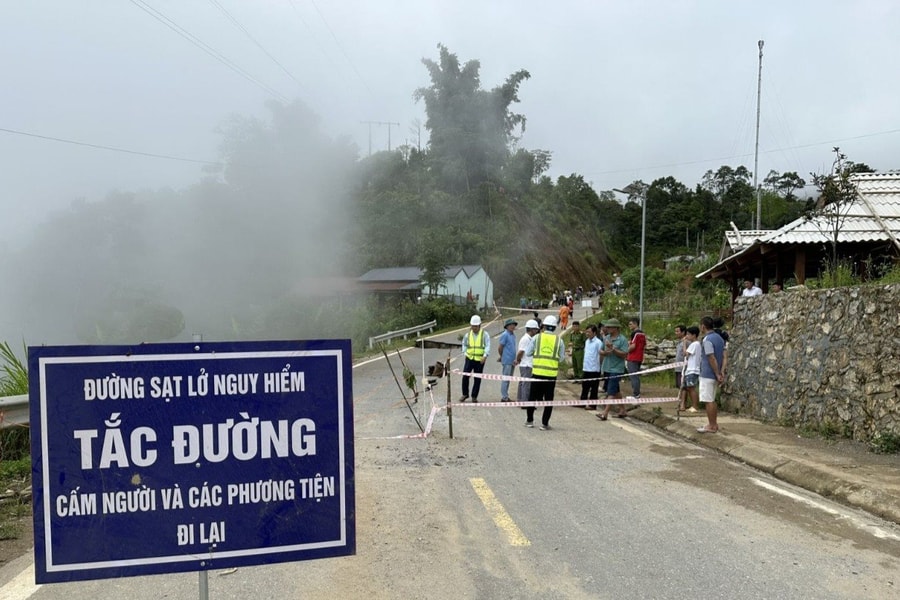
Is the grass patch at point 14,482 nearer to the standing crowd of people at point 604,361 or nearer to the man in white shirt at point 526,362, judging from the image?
the standing crowd of people at point 604,361

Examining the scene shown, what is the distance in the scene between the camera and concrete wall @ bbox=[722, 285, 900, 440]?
7188 mm

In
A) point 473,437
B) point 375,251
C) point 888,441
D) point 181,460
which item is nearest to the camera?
point 181,460

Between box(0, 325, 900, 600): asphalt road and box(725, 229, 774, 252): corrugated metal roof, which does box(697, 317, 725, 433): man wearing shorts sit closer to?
box(0, 325, 900, 600): asphalt road

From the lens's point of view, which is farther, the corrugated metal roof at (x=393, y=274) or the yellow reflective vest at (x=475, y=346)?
the corrugated metal roof at (x=393, y=274)

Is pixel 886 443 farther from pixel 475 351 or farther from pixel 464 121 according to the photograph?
pixel 464 121

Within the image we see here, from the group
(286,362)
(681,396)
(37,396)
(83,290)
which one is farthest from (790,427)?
(83,290)

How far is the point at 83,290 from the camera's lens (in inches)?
2482

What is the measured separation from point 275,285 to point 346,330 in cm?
2613

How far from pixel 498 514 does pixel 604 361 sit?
19.8ft

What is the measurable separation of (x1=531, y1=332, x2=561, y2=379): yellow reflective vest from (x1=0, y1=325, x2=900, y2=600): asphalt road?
1801 millimetres

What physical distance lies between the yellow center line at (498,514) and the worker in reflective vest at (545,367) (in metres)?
3.21

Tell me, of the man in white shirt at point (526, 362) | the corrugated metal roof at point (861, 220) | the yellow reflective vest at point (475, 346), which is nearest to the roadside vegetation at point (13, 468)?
the man in white shirt at point (526, 362)

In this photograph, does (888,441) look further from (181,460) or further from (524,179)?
(524,179)

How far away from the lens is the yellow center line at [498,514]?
466 cm
